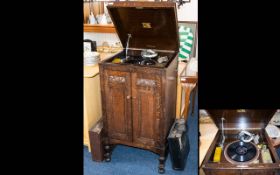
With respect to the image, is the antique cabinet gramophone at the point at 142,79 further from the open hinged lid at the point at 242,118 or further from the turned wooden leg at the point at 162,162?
the open hinged lid at the point at 242,118

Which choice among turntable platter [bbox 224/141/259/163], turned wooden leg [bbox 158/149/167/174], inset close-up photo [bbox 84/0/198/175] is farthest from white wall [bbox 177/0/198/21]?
turntable platter [bbox 224/141/259/163]

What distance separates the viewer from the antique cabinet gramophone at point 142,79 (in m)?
1.85

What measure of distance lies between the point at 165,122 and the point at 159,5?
79 cm

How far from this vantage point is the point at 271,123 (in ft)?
6.13

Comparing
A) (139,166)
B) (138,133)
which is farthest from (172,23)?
(139,166)

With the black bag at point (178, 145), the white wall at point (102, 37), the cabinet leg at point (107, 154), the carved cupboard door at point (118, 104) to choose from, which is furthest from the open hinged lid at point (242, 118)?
the white wall at point (102, 37)

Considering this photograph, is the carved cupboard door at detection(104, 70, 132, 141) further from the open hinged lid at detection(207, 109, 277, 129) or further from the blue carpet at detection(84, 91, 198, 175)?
the open hinged lid at detection(207, 109, 277, 129)

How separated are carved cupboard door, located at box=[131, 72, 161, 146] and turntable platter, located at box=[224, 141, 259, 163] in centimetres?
51

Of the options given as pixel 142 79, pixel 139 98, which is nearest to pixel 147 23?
pixel 142 79

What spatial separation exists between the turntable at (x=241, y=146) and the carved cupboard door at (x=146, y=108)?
43cm

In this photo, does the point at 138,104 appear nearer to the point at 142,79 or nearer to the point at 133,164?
the point at 142,79

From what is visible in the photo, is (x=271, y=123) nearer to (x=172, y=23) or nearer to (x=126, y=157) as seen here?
(x=172, y=23)

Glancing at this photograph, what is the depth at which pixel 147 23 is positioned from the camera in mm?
1944

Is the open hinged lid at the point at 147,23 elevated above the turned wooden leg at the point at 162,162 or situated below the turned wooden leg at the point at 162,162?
above
